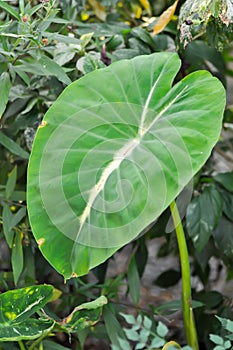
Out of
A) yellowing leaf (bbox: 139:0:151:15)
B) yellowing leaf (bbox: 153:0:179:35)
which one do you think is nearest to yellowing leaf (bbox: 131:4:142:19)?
yellowing leaf (bbox: 139:0:151:15)

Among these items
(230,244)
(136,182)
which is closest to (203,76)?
(136,182)

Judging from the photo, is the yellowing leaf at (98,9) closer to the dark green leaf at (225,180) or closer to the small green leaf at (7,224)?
the dark green leaf at (225,180)

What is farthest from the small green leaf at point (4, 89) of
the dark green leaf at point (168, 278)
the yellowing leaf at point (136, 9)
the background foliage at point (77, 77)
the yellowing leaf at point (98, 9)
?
the dark green leaf at point (168, 278)

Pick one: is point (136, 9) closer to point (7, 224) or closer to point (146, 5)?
point (146, 5)

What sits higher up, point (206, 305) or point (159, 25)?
point (159, 25)

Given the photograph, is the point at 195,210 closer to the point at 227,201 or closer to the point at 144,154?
the point at 227,201

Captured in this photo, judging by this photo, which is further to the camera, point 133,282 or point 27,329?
point 133,282

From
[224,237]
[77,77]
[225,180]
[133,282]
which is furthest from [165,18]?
[133,282]
